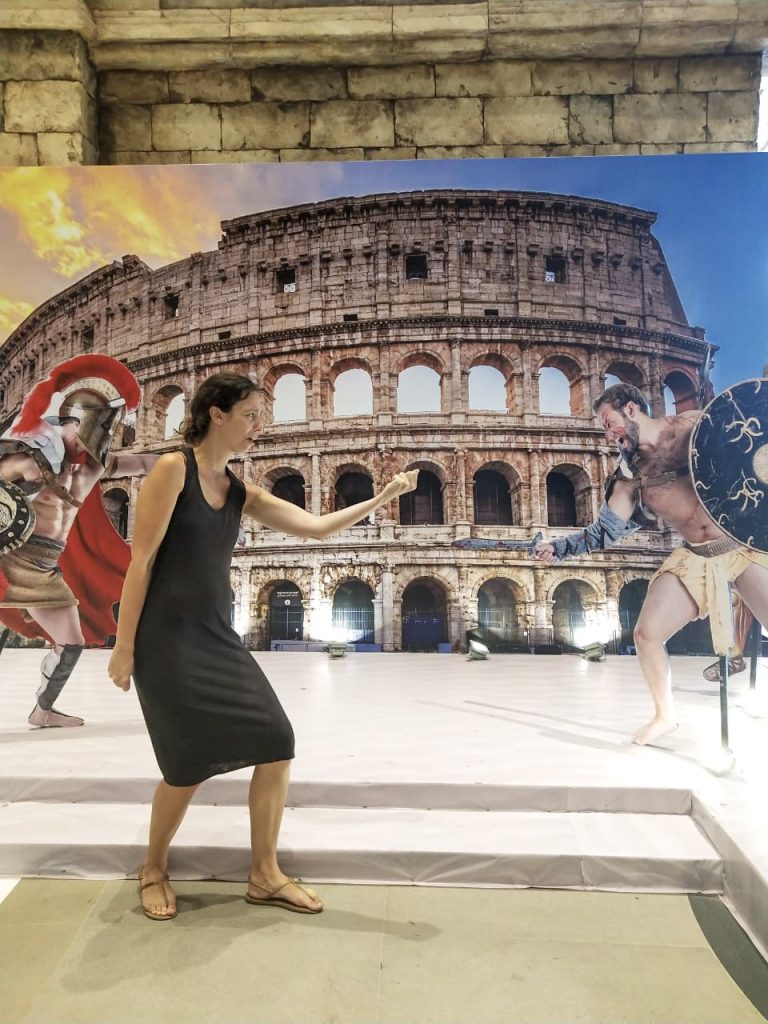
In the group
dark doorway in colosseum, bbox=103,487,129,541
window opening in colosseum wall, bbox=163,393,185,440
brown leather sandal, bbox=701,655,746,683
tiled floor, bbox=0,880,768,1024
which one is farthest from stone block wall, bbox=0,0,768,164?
tiled floor, bbox=0,880,768,1024

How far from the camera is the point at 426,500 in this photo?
3986 mm

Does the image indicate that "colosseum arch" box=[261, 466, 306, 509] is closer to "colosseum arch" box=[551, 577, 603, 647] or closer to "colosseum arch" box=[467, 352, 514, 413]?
"colosseum arch" box=[467, 352, 514, 413]

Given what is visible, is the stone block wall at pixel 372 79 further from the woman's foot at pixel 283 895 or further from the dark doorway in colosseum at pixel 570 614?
the woman's foot at pixel 283 895

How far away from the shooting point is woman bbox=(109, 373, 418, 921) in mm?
2756

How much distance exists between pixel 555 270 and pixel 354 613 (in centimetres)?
255

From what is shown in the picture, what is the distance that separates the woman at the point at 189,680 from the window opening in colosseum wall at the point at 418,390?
63.2 inches

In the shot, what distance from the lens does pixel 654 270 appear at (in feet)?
12.6

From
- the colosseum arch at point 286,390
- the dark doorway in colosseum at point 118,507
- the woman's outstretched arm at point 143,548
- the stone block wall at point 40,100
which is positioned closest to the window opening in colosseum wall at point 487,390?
the colosseum arch at point 286,390

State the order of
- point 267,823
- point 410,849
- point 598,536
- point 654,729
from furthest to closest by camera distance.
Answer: point 598,536
point 654,729
point 410,849
point 267,823

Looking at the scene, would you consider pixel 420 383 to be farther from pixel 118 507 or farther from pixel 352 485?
pixel 118 507

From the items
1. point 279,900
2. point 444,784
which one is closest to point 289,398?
point 444,784

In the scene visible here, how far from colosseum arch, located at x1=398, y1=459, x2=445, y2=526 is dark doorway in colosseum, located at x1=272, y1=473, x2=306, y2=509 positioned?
0.64 meters

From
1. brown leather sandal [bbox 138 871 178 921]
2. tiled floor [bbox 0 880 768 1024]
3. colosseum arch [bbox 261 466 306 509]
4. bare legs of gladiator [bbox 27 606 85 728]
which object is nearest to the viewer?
Result: tiled floor [bbox 0 880 768 1024]

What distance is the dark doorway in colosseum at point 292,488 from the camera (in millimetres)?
3965
